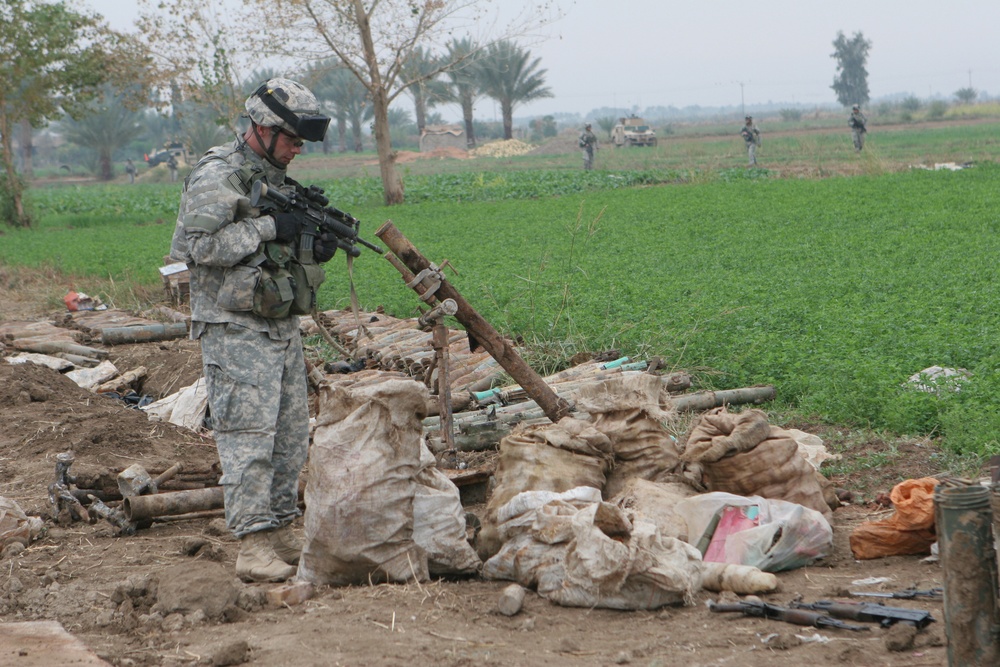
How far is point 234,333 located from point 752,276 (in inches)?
323

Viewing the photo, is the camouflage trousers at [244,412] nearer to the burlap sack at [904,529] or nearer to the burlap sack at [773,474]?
the burlap sack at [773,474]

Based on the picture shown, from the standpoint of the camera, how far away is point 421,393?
4473 mm

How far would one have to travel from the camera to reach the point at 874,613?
12.1 feet

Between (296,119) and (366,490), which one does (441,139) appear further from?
(366,490)

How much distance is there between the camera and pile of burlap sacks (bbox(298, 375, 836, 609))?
4086mm

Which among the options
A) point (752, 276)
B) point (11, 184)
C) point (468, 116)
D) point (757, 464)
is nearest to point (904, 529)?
point (757, 464)

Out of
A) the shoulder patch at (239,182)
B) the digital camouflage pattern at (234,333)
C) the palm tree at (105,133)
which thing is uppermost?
the palm tree at (105,133)

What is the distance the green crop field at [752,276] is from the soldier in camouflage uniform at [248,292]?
3718mm

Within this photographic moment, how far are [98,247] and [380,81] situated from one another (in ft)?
39.5

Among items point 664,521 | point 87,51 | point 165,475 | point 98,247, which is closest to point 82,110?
point 87,51

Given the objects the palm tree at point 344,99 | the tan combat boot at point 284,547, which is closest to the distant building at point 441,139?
the palm tree at point 344,99

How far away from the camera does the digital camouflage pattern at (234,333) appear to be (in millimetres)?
4543

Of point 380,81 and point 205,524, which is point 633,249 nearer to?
point 205,524

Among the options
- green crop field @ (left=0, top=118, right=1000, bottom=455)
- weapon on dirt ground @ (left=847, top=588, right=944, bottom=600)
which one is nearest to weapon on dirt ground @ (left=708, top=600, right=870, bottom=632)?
weapon on dirt ground @ (left=847, top=588, right=944, bottom=600)
